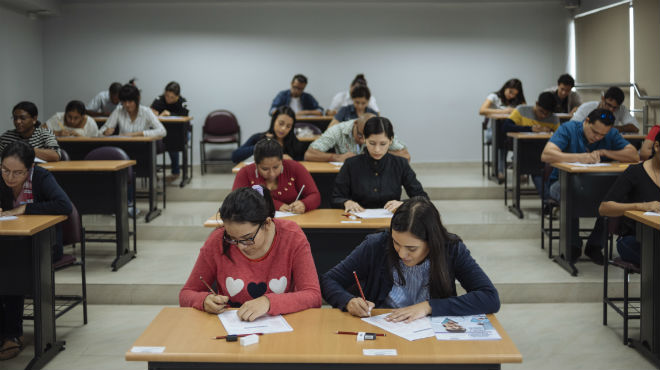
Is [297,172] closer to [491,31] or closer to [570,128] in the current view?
[570,128]

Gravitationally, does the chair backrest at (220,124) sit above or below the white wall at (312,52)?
below

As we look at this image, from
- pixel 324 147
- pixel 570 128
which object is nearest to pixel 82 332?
pixel 324 147

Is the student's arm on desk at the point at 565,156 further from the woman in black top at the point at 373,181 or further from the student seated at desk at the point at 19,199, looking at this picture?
the student seated at desk at the point at 19,199

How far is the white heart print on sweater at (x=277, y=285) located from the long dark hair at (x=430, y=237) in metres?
0.41

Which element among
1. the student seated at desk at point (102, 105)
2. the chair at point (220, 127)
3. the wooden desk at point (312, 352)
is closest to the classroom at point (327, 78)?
the chair at point (220, 127)

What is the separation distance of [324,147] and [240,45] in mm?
5053

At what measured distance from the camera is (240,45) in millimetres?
10172

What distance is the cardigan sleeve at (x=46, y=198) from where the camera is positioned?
12.8ft

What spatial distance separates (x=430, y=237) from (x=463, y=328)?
0.36 meters

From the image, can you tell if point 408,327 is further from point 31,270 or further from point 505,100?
point 505,100

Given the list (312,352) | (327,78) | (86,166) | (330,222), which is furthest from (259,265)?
(327,78)

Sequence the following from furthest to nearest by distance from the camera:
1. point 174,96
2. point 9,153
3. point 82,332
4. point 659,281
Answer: point 174,96 < point 82,332 < point 9,153 < point 659,281

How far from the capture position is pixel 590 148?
18.0 feet

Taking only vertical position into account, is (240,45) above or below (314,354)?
above
